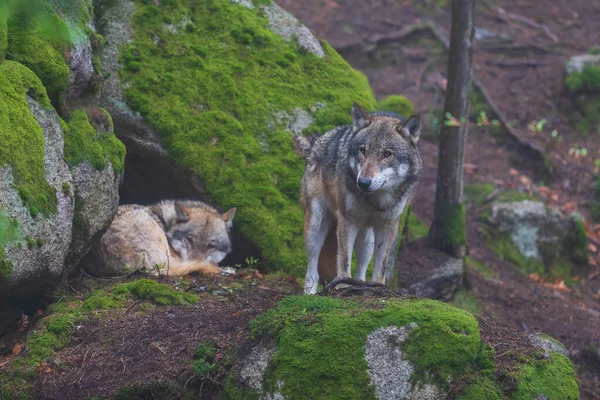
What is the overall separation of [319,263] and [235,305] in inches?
89.0

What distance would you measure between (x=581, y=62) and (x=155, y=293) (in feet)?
50.0

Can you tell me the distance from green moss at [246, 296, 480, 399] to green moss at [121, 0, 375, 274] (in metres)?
3.56

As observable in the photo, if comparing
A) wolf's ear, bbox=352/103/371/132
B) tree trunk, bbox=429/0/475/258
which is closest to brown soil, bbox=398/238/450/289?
tree trunk, bbox=429/0/475/258

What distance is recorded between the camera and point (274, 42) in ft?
34.6

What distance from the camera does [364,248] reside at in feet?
26.9

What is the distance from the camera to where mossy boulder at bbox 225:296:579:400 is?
507 cm

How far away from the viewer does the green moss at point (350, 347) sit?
5.09 m

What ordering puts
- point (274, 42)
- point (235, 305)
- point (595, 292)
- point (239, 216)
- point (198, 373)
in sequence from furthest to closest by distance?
point (595, 292) → point (274, 42) → point (239, 216) → point (235, 305) → point (198, 373)

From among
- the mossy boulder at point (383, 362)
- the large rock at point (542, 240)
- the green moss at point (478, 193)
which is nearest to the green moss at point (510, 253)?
the large rock at point (542, 240)

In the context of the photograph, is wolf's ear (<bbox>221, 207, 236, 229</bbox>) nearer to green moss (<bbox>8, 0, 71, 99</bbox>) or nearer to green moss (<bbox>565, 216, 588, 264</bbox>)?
green moss (<bbox>8, 0, 71, 99</bbox>)

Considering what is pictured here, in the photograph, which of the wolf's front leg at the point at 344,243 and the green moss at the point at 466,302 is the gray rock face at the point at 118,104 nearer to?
the wolf's front leg at the point at 344,243

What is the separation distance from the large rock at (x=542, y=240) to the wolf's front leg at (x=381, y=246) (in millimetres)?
6370

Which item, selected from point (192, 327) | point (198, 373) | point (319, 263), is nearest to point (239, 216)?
point (319, 263)

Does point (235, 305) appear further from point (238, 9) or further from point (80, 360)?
point (238, 9)
